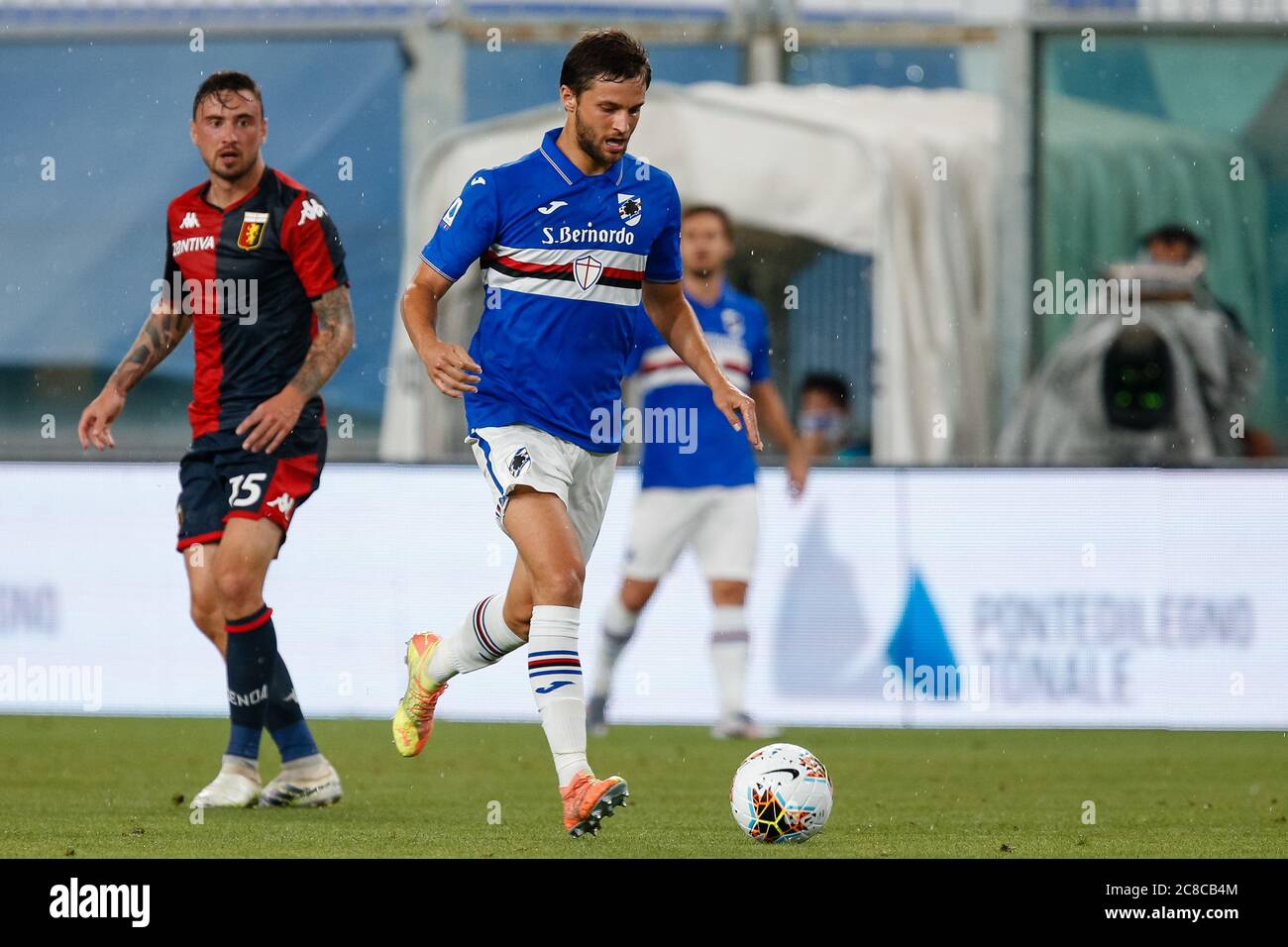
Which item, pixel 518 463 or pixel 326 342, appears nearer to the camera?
pixel 518 463

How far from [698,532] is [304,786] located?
3809 mm

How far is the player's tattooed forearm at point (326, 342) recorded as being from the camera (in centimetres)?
767

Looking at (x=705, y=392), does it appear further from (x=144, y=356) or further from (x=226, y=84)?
(x=226, y=84)

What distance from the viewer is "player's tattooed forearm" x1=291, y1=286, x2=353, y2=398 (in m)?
7.67

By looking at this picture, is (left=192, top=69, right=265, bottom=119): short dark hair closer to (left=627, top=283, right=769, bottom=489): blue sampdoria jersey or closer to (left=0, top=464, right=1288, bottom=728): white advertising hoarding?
(left=627, top=283, right=769, bottom=489): blue sampdoria jersey

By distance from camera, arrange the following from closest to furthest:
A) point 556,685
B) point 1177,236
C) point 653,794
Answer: point 556,685, point 653,794, point 1177,236

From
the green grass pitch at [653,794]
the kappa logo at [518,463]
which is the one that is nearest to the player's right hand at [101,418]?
the green grass pitch at [653,794]

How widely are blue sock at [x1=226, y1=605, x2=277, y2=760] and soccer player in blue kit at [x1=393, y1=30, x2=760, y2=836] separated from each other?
97 cm

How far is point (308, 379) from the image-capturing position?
766 centimetres

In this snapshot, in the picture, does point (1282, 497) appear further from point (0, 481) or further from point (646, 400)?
point (0, 481)

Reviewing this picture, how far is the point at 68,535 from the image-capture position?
39.5 feet

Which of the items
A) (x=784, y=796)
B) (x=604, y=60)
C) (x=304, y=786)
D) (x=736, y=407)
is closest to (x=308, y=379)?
(x=304, y=786)

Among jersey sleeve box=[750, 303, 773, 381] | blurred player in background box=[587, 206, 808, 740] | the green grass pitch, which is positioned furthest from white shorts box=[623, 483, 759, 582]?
the green grass pitch
